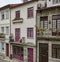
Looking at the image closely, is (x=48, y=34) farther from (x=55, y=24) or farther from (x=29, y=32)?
(x=29, y=32)

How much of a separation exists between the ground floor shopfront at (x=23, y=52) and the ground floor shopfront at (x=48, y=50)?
1.28 metres

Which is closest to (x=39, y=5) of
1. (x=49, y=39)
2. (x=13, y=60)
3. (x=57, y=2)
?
(x=57, y=2)

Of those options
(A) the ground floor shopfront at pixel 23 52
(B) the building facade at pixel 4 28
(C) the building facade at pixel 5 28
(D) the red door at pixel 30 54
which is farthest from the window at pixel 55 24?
(B) the building facade at pixel 4 28

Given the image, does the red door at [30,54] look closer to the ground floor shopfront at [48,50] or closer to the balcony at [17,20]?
the ground floor shopfront at [48,50]

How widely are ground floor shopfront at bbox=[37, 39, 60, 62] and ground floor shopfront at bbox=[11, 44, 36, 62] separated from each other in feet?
4.19

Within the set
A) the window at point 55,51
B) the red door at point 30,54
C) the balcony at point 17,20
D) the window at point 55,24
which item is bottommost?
the red door at point 30,54

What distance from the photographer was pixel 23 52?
111 feet

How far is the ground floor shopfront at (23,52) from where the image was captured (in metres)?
31.7

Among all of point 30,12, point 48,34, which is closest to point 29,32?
point 30,12

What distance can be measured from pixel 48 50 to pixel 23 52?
6380 millimetres

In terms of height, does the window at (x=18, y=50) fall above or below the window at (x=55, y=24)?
below

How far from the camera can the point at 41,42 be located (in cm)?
2967

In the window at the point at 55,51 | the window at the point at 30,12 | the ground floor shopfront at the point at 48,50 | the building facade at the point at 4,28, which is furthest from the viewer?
the building facade at the point at 4,28

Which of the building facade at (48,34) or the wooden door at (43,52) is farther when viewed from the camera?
the wooden door at (43,52)
